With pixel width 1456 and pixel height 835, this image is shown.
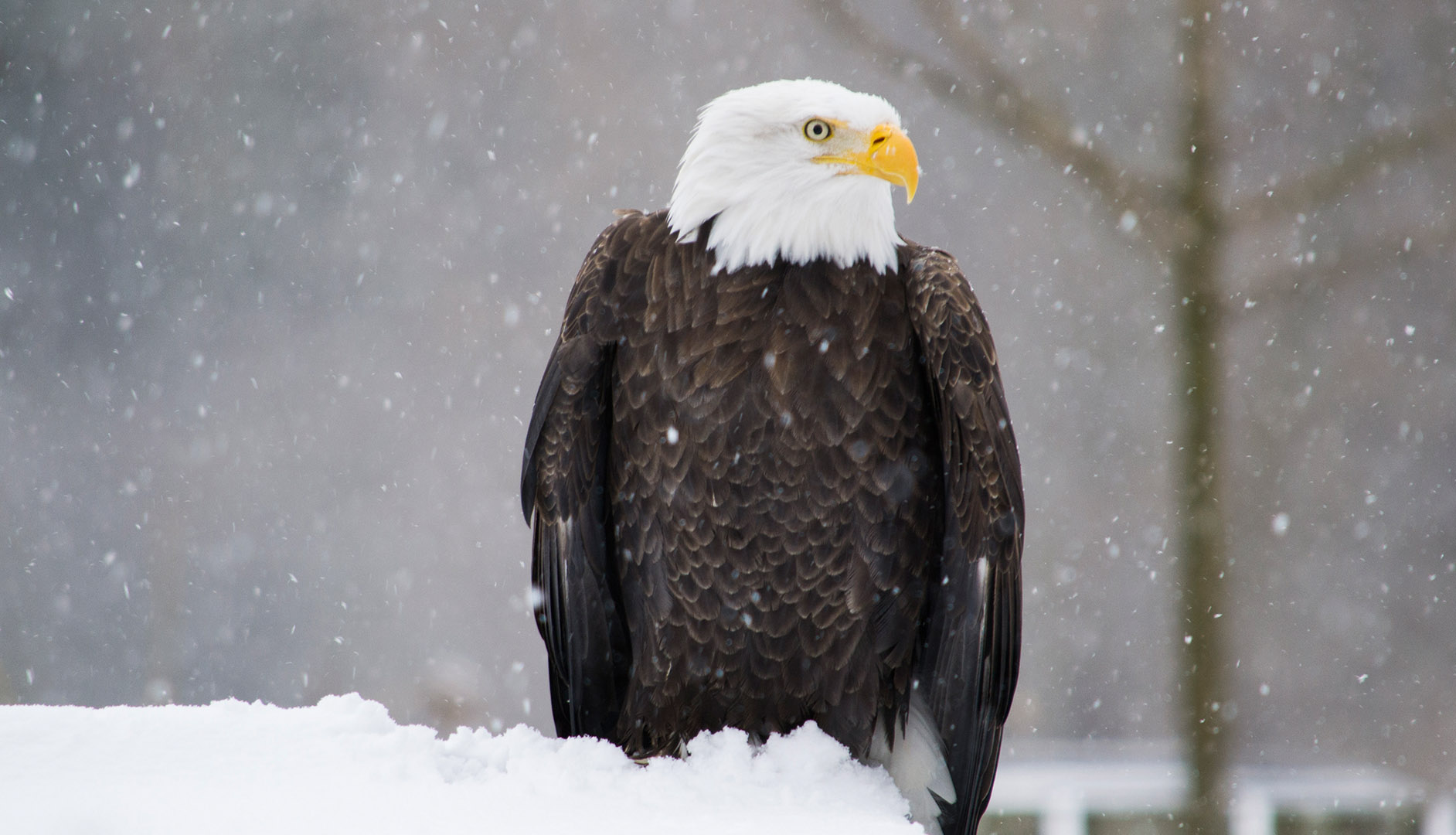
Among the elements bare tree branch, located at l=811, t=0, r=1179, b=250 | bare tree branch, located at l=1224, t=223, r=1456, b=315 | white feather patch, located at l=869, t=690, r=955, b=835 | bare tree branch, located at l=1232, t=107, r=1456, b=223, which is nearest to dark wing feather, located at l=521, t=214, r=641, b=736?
white feather patch, located at l=869, t=690, r=955, b=835

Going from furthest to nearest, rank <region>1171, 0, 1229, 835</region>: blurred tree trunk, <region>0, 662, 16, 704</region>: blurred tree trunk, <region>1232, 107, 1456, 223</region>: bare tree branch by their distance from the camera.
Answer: <region>0, 662, 16, 704</region>: blurred tree trunk
<region>1232, 107, 1456, 223</region>: bare tree branch
<region>1171, 0, 1229, 835</region>: blurred tree trunk

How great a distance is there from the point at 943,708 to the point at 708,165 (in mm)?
1336

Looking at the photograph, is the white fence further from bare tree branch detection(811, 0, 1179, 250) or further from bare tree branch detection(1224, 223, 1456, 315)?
bare tree branch detection(811, 0, 1179, 250)

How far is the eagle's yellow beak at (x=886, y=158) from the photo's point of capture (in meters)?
2.24

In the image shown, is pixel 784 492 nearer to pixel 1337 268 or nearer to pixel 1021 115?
pixel 1021 115

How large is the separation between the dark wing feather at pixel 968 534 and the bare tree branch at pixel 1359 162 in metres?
3.55

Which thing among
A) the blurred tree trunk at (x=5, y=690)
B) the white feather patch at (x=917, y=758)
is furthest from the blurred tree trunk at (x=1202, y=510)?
the blurred tree trunk at (x=5, y=690)

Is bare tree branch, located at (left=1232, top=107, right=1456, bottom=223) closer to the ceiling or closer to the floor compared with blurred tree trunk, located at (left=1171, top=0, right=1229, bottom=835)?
closer to the ceiling

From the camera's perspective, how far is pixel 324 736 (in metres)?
1.70

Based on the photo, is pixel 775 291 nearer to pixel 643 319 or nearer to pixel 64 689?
pixel 643 319

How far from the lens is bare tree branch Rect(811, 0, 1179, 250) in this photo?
5.24m

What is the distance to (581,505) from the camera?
7.80 ft

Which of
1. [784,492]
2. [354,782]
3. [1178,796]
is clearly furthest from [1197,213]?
[354,782]

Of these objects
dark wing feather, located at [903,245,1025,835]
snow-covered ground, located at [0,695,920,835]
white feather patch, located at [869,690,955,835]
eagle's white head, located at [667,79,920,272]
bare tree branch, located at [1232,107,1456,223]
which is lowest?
snow-covered ground, located at [0,695,920,835]
